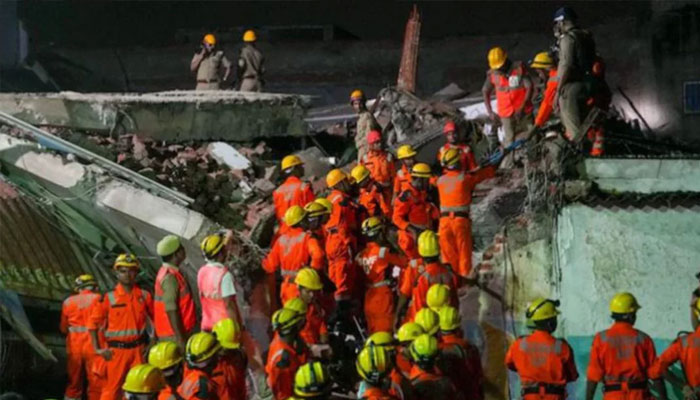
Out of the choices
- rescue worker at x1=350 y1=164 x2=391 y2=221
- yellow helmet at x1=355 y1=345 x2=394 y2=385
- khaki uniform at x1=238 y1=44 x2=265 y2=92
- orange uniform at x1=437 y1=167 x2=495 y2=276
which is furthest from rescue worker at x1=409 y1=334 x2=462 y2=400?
khaki uniform at x1=238 y1=44 x2=265 y2=92

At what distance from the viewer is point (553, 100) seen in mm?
11586

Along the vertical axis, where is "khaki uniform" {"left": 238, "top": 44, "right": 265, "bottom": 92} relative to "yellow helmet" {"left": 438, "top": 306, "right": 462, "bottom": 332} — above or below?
above

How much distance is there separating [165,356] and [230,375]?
0.60 meters

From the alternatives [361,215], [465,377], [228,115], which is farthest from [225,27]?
[465,377]

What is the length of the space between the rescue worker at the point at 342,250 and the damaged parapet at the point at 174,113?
5.30 metres

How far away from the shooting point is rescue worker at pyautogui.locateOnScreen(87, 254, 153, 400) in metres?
9.20

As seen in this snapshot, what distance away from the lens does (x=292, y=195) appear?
11.7 m

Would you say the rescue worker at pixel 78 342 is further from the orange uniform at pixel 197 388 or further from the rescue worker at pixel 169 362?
the orange uniform at pixel 197 388

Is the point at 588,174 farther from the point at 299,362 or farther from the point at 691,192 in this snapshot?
the point at 299,362

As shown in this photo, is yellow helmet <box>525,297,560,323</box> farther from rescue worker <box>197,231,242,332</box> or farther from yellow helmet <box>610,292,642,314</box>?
rescue worker <box>197,231,242,332</box>

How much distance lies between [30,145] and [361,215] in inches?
173

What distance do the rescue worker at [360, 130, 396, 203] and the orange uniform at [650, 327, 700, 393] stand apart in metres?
5.35

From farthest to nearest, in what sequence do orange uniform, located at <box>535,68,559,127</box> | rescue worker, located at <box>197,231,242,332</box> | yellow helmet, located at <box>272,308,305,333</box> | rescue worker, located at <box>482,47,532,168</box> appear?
rescue worker, located at <box>482,47,532,168</box> < orange uniform, located at <box>535,68,559,127</box> < rescue worker, located at <box>197,231,242,332</box> < yellow helmet, located at <box>272,308,305,333</box>

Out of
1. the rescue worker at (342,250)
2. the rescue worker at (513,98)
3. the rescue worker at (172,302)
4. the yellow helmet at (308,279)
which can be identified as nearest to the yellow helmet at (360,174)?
the rescue worker at (342,250)
